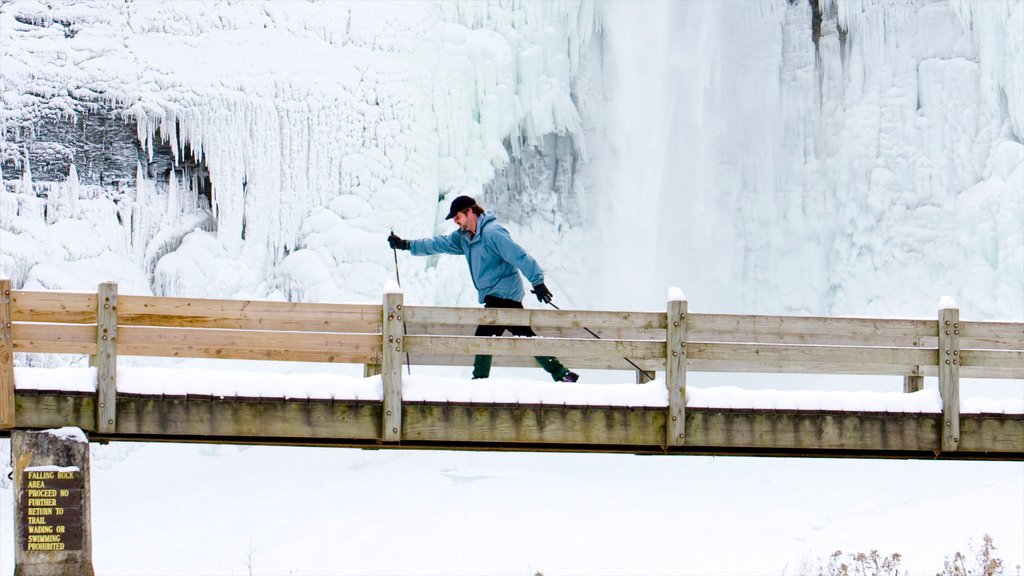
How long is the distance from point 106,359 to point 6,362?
543 millimetres

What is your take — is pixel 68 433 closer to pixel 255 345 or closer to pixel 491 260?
pixel 255 345

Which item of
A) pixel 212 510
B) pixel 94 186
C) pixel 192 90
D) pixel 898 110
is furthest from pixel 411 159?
pixel 898 110

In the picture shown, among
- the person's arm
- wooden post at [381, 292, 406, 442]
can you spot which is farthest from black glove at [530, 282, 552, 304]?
wooden post at [381, 292, 406, 442]

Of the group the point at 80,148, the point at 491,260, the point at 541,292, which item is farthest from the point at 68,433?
the point at 80,148

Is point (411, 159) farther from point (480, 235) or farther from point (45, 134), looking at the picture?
point (480, 235)

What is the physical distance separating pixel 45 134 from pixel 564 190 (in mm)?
7122

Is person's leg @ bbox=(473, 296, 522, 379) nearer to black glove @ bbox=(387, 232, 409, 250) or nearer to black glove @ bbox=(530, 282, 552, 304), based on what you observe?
black glove @ bbox=(530, 282, 552, 304)

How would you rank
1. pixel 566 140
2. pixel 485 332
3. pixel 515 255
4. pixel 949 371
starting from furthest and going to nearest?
pixel 566 140 → pixel 485 332 → pixel 515 255 → pixel 949 371

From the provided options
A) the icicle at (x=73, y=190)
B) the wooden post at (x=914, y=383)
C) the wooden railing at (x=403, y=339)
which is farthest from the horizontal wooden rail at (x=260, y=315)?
the icicle at (x=73, y=190)

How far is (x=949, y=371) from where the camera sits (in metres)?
7.31

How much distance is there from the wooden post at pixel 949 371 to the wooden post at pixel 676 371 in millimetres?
1518

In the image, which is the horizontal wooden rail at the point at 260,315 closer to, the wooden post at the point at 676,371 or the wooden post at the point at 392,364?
the wooden post at the point at 392,364

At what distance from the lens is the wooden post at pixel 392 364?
278 inches

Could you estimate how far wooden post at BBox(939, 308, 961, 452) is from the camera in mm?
7312
